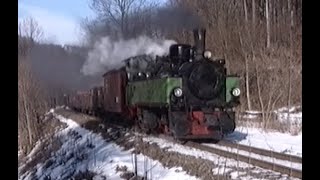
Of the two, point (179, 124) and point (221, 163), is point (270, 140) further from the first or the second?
point (221, 163)

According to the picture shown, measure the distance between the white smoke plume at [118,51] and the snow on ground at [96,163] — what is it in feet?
14.3

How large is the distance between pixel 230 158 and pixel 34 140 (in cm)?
1683

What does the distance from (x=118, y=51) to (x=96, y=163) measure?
43.5 ft

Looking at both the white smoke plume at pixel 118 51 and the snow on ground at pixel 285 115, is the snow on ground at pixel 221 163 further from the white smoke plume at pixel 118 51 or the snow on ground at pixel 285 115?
the white smoke plume at pixel 118 51

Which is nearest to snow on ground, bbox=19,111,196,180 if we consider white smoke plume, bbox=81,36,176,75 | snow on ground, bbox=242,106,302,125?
white smoke plume, bbox=81,36,176,75

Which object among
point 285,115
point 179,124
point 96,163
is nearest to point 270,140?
point 179,124

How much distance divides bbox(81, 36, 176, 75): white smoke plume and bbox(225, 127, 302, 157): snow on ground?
4.65m

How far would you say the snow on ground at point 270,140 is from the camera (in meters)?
13.1

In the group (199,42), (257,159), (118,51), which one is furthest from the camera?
(118,51)

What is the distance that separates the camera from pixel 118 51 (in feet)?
84.2

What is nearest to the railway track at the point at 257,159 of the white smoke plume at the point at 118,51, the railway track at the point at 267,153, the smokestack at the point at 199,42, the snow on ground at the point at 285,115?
the railway track at the point at 267,153

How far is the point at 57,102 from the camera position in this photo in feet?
181
